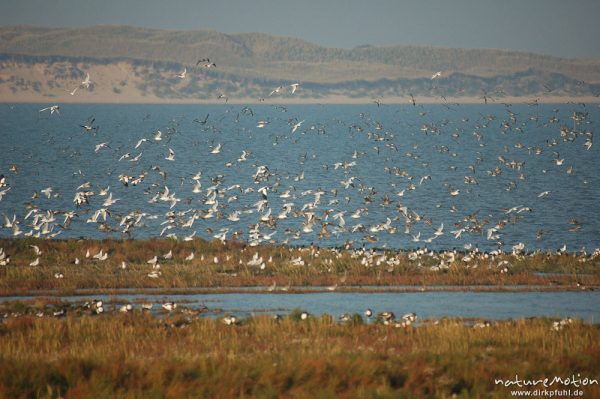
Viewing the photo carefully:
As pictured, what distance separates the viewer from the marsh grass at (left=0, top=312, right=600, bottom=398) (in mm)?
22297

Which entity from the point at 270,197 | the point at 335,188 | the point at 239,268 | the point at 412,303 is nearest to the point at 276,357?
the point at 412,303

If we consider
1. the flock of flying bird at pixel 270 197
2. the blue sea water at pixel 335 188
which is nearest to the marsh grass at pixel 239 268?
the flock of flying bird at pixel 270 197

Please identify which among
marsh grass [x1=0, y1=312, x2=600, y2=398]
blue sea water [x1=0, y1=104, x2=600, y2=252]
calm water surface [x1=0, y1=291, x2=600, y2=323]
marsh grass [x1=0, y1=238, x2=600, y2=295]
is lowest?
blue sea water [x1=0, y1=104, x2=600, y2=252]

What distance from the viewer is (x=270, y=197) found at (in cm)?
9150

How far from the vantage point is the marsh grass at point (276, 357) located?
878 inches

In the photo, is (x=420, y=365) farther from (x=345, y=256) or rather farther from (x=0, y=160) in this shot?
(x=0, y=160)

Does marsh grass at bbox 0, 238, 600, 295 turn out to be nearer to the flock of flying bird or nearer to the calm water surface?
the flock of flying bird

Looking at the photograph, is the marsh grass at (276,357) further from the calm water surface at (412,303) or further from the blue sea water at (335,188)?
the blue sea water at (335,188)

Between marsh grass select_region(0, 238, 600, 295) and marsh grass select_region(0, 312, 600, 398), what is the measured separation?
10029 millimetres

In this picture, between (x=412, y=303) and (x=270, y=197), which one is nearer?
(x=412, y=303)

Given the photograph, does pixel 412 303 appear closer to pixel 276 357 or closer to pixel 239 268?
pixel 239 268

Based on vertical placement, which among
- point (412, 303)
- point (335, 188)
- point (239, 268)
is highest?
point (239, 268)

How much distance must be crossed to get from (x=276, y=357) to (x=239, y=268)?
19511 mm

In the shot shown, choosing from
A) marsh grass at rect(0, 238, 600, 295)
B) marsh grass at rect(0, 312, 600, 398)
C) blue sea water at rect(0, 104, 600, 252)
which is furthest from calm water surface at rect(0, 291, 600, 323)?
blue sea water at rect(0, 104, 600, 252)
